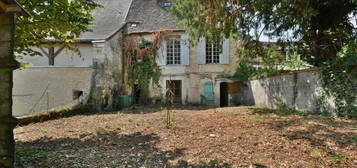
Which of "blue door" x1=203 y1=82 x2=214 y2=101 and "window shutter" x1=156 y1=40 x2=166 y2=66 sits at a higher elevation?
"window shutter" x1=156 y1=40 x2=166 y2=66

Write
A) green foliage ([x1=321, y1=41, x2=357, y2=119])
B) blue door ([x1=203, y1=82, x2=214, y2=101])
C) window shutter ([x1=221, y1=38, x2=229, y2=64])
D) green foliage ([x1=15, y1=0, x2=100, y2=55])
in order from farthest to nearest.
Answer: window shutter ([x1=221, y1=38, x2=229, y2=64])
blue door ([x1=203, y1=82, x2=214, y2=101])
green foliage ([x1=321, y1=41, x2=357, y2=119])
green foliage ([x1=15, y1=0, x2=100, y2=55])

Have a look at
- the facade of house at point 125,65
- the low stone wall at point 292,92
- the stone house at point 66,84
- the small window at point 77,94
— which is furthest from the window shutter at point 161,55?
the low stone wall at point 292,92

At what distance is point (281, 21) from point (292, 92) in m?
2.94

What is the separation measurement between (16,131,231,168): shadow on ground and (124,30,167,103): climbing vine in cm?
939

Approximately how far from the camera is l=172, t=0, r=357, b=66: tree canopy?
352 inches

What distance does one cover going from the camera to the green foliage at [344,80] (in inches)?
302

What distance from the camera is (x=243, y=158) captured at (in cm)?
479

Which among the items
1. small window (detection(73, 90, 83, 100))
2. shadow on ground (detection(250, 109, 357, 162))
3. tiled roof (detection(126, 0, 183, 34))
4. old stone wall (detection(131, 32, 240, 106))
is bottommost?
shadow on ground (detection(250, 109, 357, 162))

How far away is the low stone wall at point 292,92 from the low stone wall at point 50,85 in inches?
350

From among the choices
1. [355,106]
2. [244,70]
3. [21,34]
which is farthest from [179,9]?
[244,70]

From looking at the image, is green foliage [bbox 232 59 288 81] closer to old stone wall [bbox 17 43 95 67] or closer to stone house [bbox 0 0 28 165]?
old stone wall [bbox 17 43 95 67]

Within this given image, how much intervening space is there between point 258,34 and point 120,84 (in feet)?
29.5

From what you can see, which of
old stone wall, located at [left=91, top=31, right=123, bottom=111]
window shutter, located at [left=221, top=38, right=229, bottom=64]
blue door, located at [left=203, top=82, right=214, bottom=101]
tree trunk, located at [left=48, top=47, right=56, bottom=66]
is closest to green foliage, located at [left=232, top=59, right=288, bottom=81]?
window shutter, located at [left=221, top=38, right=229, bottom=64]

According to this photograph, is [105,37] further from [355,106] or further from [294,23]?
[355,106]
